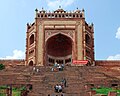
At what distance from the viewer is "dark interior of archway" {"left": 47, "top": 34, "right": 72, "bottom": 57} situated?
52688 mm

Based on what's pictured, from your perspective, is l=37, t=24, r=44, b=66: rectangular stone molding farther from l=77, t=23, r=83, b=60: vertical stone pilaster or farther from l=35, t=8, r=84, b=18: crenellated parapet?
l=77, t=23, r=83, b=60: vertical stone pilaster

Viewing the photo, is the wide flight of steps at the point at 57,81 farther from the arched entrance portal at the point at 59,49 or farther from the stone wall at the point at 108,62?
the stone wall at the point at 108,62

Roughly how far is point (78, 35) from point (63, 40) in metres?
3.44

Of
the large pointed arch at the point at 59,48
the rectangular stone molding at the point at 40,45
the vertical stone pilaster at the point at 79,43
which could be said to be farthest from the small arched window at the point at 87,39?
the rectangular stone molding at the point at 40,45

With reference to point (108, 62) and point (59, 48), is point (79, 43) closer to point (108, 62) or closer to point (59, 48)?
point (59, 48)

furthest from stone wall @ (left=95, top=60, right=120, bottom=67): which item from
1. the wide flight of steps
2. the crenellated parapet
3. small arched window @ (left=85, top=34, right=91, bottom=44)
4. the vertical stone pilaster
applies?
the wide flight of steps

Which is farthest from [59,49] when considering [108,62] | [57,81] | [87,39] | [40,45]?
[57,81]

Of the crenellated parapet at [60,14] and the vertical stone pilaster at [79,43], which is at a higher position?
the crenellated parapet at [60,14]

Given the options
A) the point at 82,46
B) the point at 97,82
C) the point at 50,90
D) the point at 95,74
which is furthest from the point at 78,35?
the point at 50,90

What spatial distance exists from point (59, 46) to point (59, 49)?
508mm

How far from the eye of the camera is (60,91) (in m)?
22.7

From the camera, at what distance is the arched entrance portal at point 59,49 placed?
5197 cm

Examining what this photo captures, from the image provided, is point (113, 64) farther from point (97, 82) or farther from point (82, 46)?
point (97, 82)

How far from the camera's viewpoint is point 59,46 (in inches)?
2130
